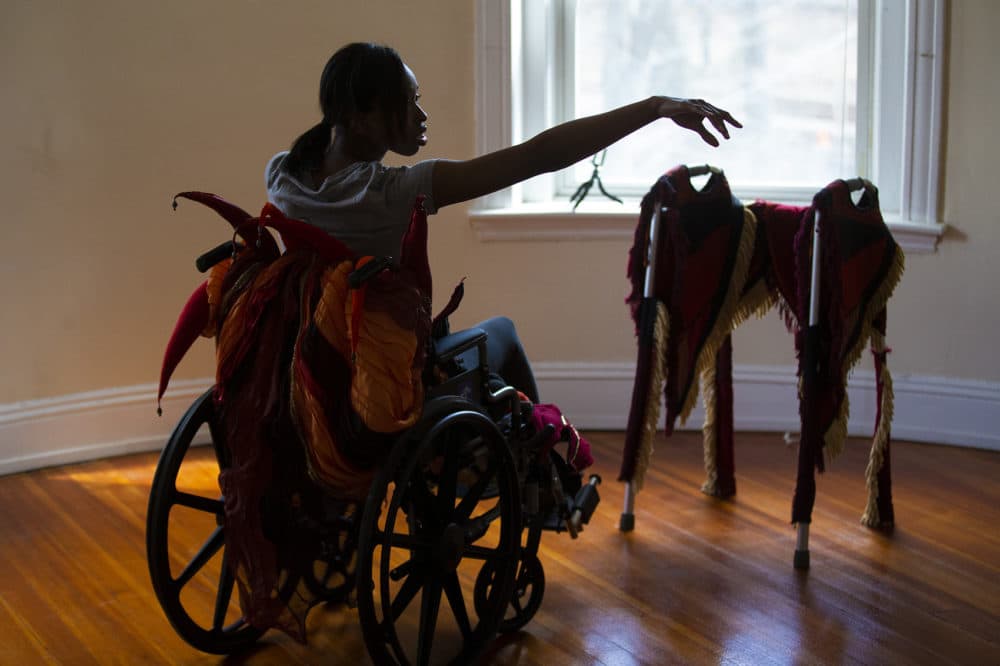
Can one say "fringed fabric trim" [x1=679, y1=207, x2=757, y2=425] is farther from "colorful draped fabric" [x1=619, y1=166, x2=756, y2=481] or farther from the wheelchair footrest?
the wheelchair footrest

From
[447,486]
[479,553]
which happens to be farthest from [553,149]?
[479,553]

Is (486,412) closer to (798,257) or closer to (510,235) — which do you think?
(798,257)

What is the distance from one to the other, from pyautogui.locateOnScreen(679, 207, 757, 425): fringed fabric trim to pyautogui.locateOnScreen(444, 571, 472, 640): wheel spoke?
0.90 meters

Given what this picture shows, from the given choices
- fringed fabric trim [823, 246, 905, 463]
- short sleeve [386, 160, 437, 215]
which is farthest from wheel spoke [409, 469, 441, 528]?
fringed fabric trim [823, 246, 905, 463]

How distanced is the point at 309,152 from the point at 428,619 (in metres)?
0.86

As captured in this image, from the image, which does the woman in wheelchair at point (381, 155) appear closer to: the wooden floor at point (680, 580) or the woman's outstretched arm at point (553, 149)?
the woman's outstretched arm at point (553, 149)

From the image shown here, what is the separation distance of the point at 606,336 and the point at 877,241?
1.22 meters

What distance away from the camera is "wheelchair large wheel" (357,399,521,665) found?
1.76m

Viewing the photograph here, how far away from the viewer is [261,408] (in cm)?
181

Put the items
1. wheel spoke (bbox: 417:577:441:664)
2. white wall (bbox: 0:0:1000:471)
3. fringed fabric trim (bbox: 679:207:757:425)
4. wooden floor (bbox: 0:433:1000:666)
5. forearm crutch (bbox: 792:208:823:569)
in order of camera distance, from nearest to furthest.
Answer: wheel spoke (bbox: 417:577:441:664) < wooden floor (bbox: 0:433:1000:666) < forearm crutch (bbox: 792:208:823:569) < fringed fabric trim (bbox: 679:207:757:425) < white wall (bbox: 0:0:1000:471)

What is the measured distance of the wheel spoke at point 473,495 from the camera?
1.96m

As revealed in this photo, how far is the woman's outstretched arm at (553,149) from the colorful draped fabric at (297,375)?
93 mm

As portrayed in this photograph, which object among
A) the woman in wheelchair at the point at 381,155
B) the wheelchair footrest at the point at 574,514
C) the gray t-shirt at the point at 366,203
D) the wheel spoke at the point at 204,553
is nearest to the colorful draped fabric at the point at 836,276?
the wheelchair footrest at the point at 574,514

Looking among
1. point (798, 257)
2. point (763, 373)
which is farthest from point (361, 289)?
point (763, 373)
